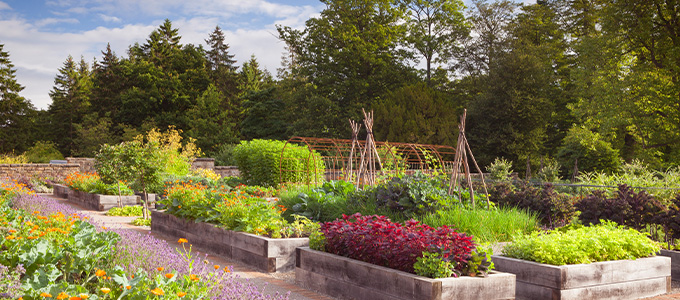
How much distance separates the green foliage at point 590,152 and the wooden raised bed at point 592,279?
15.5 metres

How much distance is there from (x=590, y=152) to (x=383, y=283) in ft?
60.5

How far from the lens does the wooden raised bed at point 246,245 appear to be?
5.42 meters

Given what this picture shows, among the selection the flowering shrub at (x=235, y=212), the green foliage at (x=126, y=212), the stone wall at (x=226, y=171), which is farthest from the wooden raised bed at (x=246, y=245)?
the stone wall at (x=226, y=171)

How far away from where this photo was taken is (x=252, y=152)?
13.6 m

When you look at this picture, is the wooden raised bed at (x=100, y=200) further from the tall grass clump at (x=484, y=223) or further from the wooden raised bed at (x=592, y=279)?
the wooden raised bed at (x=592, y=279)

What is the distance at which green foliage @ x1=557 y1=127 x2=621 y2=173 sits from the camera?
19094mm

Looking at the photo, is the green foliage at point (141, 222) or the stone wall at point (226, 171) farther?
the stone wall at point (226, 171)

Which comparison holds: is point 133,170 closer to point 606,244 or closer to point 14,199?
point 14,199

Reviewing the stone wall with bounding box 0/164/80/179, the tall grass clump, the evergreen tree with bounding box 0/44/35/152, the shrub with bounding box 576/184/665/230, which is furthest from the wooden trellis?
the evergreen tree with bounding box 0/44/35/152

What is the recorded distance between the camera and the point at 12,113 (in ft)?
108

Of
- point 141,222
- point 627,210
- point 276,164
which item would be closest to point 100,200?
point 141,222

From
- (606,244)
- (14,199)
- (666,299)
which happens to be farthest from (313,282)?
(14,199)

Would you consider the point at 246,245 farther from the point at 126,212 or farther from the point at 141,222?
the point at 126,212

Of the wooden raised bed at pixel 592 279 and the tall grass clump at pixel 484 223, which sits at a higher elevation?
the tall grass clump at pixel 484 223
